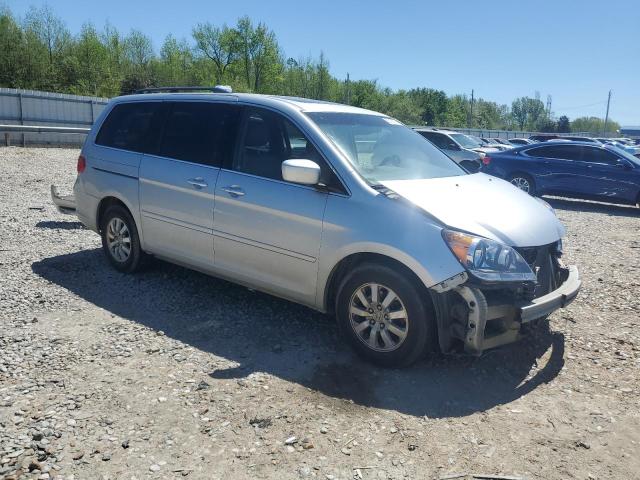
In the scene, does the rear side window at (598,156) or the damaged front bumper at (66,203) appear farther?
the rear side window at (598,156)

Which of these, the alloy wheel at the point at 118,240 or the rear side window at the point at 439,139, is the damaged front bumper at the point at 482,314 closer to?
the alloy wheel at the point at 118,240

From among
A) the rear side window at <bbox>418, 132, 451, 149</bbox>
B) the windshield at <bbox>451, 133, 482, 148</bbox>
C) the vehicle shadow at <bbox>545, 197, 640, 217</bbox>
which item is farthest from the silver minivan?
the windshield at <bbox>451, 133, 482, 148</bbox>

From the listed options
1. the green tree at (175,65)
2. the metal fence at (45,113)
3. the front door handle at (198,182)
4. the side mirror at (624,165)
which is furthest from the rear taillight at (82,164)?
the green tree at (175,65)

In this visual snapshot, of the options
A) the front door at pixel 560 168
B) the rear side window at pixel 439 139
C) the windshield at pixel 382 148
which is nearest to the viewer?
the windshield at pixel 382 148

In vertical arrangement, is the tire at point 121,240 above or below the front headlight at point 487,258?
below

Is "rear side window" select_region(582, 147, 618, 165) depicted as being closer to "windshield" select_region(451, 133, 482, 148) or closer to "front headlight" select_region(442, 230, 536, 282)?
"windshield" select_region(451, 133, 482, 148)

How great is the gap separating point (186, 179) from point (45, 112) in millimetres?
27086

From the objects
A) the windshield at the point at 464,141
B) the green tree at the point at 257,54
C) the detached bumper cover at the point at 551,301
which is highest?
the green tree at the point at 257,54

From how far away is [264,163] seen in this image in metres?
4.64

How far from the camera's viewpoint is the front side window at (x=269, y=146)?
4.45 metres

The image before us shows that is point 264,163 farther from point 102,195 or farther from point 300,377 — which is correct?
point 102,195

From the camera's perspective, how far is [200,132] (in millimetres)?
5188

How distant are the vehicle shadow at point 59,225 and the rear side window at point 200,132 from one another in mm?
3564

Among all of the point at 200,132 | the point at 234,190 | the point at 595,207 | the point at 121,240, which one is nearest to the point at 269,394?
the point at 234,190
